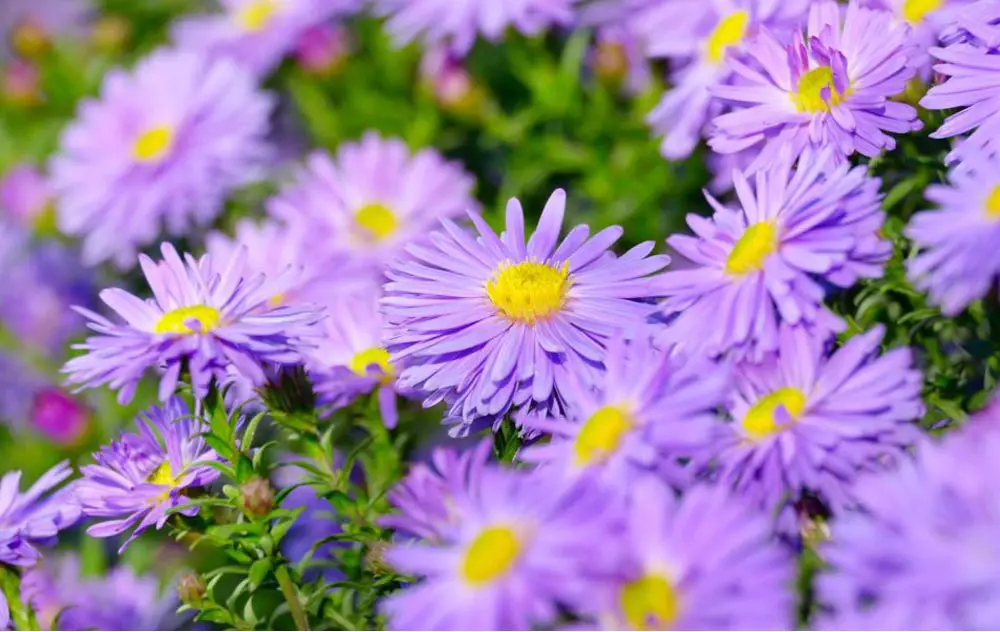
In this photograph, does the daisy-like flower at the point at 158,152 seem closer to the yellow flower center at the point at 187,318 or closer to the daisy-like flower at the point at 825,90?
the yellow flower center at the point at 187,318

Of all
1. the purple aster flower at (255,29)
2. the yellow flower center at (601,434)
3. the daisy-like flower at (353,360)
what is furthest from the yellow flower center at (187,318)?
the purple aster flower at (255,29)

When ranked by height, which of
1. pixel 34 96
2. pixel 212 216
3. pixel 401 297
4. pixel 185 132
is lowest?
pixel 401 297

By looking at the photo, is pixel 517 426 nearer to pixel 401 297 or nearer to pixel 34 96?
pixel 401 297

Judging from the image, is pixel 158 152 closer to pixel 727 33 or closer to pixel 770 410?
pixel 727 33

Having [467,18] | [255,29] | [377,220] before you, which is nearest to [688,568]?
[377,220]

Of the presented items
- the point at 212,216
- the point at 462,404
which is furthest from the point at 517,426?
the point at 212,216

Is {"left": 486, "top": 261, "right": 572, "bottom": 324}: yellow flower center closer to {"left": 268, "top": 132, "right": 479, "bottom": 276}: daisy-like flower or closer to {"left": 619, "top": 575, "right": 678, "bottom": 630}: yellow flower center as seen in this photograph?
{"left": 619, "top": 575, "right": 678, "bottom": 630}: yellow flower center

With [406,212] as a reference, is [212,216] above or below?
above
